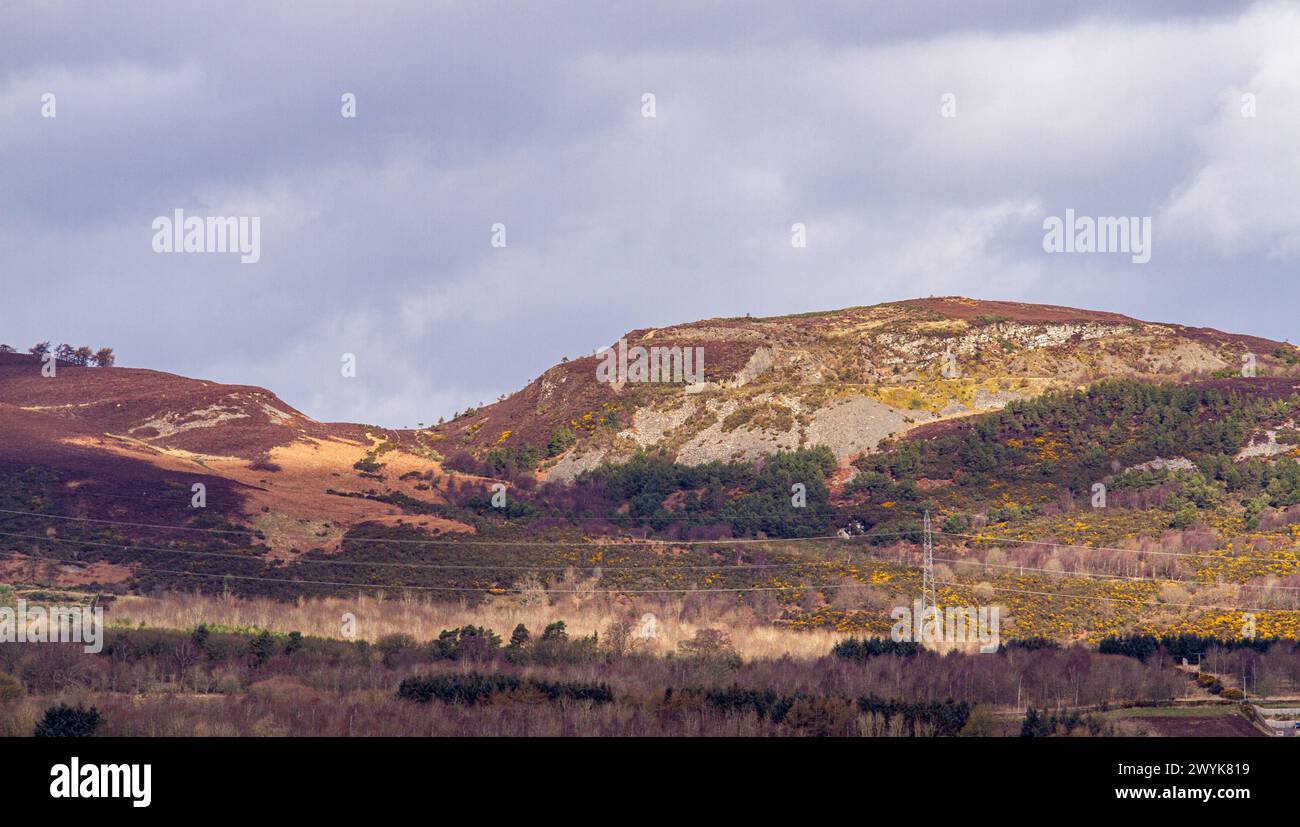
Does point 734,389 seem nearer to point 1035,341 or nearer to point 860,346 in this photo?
point 860,346

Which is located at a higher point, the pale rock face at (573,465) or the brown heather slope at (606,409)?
the brown heather slope at (606,409)

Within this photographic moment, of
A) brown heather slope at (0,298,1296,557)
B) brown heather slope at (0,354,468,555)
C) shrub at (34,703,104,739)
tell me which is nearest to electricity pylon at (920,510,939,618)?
brown heather slope at (0,354,468,555)

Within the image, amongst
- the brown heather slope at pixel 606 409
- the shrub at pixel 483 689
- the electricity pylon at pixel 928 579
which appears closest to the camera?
the shrub at pixel 483 689

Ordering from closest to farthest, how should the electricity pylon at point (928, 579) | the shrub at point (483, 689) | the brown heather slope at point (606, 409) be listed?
the shrub at point (483, 689) → the electricity pylon at point (928, 579) → the brown heather slope at point (606, 409)

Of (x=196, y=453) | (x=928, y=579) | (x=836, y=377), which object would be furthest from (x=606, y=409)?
(x=928, y=579)

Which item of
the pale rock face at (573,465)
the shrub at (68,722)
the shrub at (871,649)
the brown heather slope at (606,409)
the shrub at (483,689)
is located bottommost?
the shrub at (871,649)

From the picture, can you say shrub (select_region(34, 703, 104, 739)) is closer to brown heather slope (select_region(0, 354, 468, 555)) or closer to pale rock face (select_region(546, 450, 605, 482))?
brown heather slope (select_region(0, 354, 468, 555))

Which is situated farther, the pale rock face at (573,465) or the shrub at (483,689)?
the pale rock face at (573,465)

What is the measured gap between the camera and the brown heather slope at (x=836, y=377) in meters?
100

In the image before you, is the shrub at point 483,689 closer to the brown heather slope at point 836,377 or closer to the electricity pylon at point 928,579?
the electricity pylon at point 928,579

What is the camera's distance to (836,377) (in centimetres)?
11531

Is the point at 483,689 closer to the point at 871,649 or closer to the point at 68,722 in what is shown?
the point at 68,722

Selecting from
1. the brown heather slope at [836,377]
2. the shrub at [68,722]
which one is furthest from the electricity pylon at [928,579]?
the brown heather slope at [836,377]
